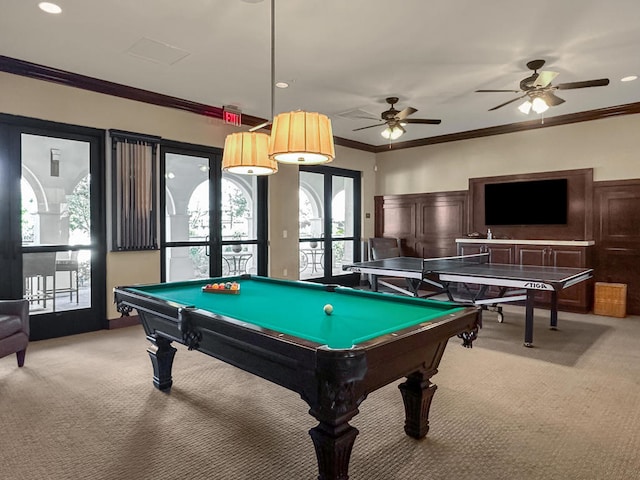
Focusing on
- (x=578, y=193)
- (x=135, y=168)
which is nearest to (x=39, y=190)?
(x=135, y=168)

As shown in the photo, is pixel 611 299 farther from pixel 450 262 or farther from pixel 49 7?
pixel 49 7

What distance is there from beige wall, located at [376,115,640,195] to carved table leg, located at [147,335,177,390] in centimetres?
585

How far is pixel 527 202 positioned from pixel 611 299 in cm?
183

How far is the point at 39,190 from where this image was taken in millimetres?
4422

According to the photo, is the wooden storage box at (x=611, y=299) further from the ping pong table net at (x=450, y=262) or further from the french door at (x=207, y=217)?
the french door at (x=207, y=217)

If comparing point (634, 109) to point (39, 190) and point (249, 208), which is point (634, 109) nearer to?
point (249, 208)

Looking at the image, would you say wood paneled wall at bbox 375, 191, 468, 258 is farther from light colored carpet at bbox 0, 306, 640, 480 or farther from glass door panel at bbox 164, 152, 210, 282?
glass door panel at bbox 164, 152, 210, 282

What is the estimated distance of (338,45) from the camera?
3.80m

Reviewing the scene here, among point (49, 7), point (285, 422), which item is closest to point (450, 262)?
point (285, 422)

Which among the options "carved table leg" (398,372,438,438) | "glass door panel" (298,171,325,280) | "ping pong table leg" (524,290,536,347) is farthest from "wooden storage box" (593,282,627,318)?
"carved table leg" (398,372,438,438)

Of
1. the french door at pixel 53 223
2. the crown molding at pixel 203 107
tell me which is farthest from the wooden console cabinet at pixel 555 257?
the french door at pixel 53 223

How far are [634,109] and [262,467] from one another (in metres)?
6.48

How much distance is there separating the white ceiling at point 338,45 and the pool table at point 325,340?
219 centimetres

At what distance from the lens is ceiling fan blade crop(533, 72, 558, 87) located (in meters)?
3.94
